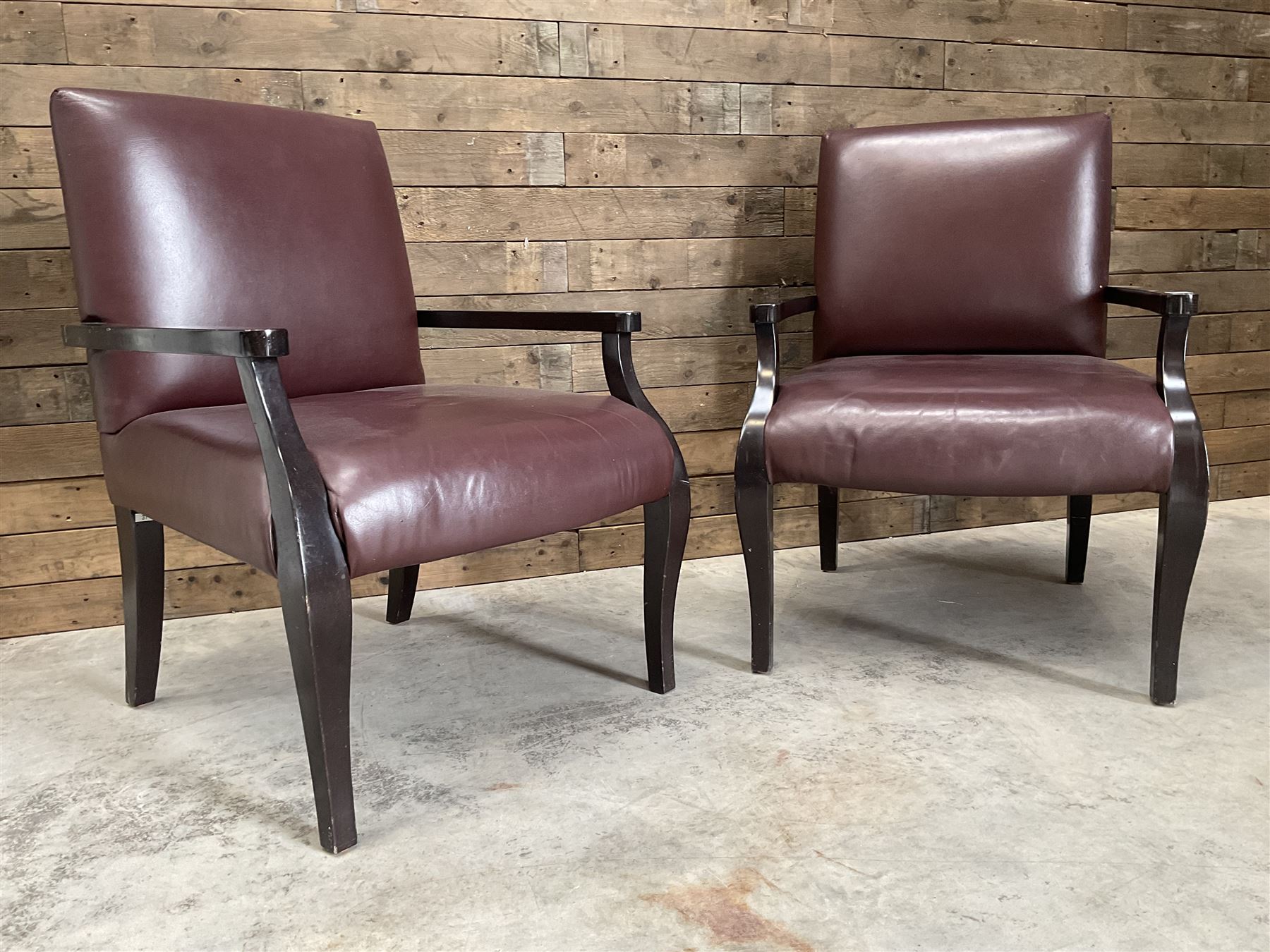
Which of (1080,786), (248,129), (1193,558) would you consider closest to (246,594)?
(248,129)

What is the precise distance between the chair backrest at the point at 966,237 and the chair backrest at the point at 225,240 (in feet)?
2.90

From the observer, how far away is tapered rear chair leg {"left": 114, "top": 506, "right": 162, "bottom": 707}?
1642 mm

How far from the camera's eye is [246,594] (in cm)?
221

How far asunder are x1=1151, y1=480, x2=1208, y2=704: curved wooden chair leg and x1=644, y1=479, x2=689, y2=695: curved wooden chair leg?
2.38ft

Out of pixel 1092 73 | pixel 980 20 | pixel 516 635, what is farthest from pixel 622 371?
pixel 1092 73

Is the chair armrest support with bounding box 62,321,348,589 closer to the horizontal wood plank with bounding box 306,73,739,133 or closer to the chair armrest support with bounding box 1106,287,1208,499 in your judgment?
the horizontal wood plank with bounding box 306,73,739,133

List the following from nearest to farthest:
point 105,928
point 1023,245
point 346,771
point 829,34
A: 1. point 105,928
2. point 346,771
3. point 1023,245
4. point 829,34

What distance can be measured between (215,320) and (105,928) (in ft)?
2.82

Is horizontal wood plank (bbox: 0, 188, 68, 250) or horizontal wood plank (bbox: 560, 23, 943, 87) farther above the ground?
horizontal wood plank (bbox: 560, 23, 943, 87)

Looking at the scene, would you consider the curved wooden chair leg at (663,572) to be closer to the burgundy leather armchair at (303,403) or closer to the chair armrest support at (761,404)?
the burgundy leather armchair at (303,403)

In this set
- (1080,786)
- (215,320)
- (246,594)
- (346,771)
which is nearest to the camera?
(346,771)

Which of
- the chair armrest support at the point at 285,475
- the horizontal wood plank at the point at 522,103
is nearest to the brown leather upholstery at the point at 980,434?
the chair armrest support at the point at 285,475

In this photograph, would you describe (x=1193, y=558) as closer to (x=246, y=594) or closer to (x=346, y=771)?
(x=346, y=771)

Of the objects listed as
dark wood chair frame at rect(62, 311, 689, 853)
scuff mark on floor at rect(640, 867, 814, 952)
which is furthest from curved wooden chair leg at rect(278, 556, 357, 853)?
scuff mark on floor at rect(640, 867, 814, 952)
